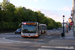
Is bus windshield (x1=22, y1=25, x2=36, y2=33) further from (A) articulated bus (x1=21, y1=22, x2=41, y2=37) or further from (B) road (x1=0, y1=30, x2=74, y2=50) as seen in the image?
(B) road (x1=0, y1=30, x2=74, y2=50)

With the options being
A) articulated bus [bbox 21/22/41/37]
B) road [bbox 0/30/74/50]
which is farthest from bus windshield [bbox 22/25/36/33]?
road [bbox 0/30/74/50]

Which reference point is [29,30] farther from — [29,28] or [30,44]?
[30,44]

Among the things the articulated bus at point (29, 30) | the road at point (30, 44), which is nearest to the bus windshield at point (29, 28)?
the articulated bus at point (29, 30)

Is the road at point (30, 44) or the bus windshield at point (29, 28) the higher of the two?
the bus windshield at point (29, 28)

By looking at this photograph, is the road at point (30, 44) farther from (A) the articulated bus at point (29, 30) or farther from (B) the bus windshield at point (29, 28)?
(B) the bus windshield at point (29, 28)

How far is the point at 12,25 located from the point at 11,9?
13484mm

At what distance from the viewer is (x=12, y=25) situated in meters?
61.6

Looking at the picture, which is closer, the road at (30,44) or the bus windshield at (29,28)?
the road at (30,44)

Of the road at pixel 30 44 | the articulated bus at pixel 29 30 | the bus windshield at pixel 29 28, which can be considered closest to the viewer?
the road at pixel 30 44

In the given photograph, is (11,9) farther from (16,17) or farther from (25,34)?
(25,34)

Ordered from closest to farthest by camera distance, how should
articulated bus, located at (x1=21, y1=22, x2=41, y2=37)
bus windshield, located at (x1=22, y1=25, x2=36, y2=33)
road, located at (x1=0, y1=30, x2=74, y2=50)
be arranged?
road, located at (x1=0, y1=30, x2=74, y2=50) < articulated bus, located at (x1=21, y1=22, x2=41, y2=37) < bus windshield, located at (x1=22, y1=25, x2=36, y2=33)

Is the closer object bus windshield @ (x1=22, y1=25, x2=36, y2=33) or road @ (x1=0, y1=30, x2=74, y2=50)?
road @ (x1=0, y1=30, x2=74, y2=50)

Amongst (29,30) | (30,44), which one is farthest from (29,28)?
(30,44)

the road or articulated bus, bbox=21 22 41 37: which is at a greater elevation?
articulated bus, bbox=21 22 41 37
